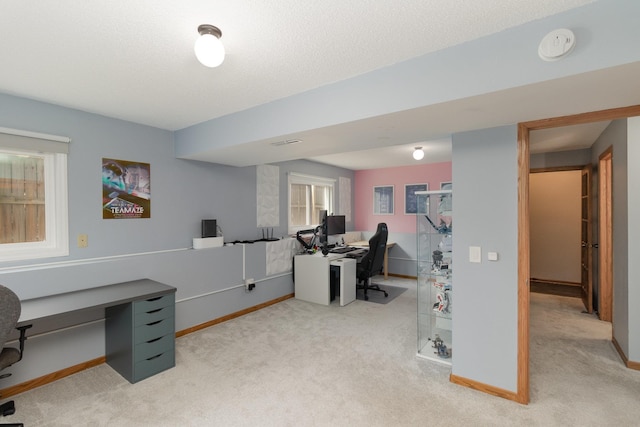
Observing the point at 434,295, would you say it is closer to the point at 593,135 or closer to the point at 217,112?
the point at 217,112

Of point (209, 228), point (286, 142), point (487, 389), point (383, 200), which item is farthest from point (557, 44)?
point (383, 200)

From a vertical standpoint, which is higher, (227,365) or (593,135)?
(593,135)

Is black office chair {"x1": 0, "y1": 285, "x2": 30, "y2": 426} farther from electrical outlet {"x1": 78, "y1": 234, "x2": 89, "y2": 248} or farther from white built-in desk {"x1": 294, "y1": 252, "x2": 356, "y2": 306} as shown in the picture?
white built-in desk {"x1": 294, "y1": 252, "x2": 356, "y2": 306}

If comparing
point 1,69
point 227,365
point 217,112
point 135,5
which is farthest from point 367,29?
point 227,365

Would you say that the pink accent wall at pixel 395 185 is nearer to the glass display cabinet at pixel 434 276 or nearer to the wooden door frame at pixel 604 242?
the wooden door frame at pixel 604 242

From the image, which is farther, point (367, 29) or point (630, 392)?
point (630, 392)

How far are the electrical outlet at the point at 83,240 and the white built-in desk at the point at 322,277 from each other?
266 cm

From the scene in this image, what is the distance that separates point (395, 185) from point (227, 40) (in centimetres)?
526

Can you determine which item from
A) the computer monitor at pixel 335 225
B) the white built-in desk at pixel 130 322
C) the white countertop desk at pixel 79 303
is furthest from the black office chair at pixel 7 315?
the computer monitor at pixel 335 225

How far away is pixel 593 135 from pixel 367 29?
3.91m

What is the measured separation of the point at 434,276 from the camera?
289 centimetres

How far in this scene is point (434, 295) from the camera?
9.57ft

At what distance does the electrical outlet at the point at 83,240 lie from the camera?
270cm

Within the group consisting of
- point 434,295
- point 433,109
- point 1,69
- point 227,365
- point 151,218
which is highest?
point 1,69
